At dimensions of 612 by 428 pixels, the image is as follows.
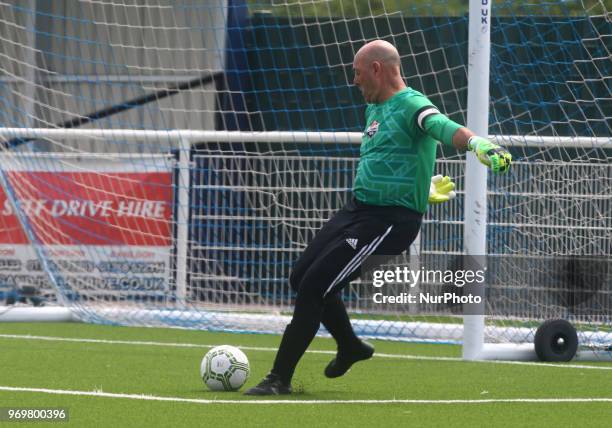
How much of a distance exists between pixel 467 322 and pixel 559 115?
→ 231 centimetres

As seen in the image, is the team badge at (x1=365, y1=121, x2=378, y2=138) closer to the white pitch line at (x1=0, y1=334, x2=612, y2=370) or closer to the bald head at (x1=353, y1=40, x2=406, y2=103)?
the bald head at (x1=353, y1=40, x2=406, y2=103)

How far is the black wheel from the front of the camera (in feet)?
31.5

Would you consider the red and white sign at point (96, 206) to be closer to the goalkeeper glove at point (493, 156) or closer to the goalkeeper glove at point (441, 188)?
the goalkeeper glove at point (441, 188)

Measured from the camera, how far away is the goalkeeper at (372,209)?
275 inches

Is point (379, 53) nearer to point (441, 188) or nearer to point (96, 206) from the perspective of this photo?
point (441, 188)

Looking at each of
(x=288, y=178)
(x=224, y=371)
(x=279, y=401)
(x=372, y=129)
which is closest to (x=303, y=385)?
(x=224, y=371)

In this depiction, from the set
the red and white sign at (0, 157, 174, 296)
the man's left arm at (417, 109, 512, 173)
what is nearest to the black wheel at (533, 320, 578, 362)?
the man's left arm at (417, 109, 512, 173)

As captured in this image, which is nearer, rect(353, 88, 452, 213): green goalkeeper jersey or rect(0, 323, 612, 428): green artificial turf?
rect(0, 323, 612, 428): green artificial turf

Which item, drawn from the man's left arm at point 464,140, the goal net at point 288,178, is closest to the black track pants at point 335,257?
the man's left arm at point 464,140

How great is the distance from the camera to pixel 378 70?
23.9 ft

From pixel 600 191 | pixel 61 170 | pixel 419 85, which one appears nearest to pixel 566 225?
pixel 600 191

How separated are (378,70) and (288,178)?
569 centimetres

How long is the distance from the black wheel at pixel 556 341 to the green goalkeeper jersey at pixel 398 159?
2732mm

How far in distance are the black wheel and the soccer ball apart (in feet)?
9.96
